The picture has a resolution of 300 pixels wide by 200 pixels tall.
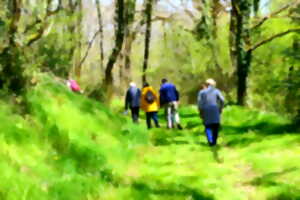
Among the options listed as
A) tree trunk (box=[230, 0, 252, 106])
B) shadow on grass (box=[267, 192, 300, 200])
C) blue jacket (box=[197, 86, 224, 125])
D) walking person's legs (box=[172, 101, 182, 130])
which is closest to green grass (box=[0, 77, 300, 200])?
shadow on grass (box=[267, 192, 300, 200])

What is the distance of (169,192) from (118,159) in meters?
2.77

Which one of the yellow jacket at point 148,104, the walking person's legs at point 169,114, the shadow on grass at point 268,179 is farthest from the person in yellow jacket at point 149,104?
the shadow on grass at point 268,179

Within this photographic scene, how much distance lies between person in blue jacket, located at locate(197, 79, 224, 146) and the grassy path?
0.33 m

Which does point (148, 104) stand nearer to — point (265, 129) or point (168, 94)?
point (168, 94)

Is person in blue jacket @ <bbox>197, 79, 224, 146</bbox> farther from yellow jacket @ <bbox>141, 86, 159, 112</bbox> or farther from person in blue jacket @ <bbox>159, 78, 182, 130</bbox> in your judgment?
yellow jacket @ <bbox>141, 86, 159, 112</bbox>

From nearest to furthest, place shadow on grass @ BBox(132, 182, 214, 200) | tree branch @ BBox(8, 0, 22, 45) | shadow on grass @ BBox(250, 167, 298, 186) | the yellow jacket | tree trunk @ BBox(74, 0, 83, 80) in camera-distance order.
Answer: shadow on grass @ BBox(132, 182, 214, 200), shadow on grass @ BBox(250, 167, 298, 186), tree branch @ BBox(8, 0, 22, 45), the yellow jacket, tree trunk @ BBox(74, 0, 83, 80)

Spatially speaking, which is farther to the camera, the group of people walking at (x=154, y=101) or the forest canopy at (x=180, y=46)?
the group of people walking at (x=154, y=101)

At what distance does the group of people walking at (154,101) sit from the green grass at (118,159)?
2.69 metres

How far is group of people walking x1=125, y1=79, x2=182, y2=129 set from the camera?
657 inches

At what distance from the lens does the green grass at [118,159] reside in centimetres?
675

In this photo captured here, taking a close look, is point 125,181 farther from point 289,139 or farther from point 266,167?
point 289,139

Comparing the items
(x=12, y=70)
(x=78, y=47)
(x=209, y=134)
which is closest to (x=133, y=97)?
(x=209, y=134)

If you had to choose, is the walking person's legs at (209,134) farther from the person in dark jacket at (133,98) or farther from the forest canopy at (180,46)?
the person in dark jacket at (133,98)

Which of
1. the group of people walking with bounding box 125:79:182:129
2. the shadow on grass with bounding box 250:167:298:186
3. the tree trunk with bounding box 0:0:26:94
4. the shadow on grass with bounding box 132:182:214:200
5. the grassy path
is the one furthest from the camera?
the group of people walking with bounding box 125:79:182:129
